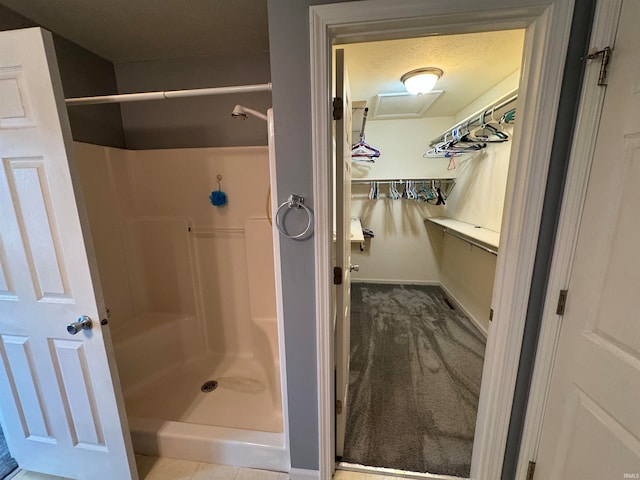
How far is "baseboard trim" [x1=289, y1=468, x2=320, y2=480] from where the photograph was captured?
Result: 1.34 m

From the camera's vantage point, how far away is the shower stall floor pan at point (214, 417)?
142cm

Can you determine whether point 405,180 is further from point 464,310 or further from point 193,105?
point 193,105

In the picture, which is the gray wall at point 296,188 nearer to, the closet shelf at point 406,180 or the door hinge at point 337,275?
the door hinge at point 337,275

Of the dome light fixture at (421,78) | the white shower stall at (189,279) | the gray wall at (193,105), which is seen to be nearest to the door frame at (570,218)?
the white shower stall at (189,279)

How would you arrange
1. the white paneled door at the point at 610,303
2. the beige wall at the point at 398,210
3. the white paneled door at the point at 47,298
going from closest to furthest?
1. the white paneled door at the point at 610,303
2. the white paneled door at the point at 47,298
3. the beige wall at the point at 398,210

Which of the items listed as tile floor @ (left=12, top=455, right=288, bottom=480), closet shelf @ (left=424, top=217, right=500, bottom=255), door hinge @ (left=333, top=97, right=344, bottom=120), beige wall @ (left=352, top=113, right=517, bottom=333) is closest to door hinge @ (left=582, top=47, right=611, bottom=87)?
door hinge @ (left=333, top=97, right=344, bottom=120)

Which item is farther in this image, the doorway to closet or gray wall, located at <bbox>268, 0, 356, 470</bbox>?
the doorway to closet

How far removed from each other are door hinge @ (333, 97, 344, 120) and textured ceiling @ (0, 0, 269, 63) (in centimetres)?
76

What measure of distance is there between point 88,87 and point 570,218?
2770mm

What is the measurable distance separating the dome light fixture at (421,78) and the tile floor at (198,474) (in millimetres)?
2750

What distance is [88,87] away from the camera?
174 cm

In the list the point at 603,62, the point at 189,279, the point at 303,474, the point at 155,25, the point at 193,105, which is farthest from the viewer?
the point at 189,279

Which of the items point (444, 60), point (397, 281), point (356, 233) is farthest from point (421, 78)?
point (397, 281)

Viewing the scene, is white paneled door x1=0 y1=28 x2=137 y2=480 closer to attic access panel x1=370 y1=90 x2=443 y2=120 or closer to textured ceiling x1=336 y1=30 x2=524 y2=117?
textured ceiling x1=336 y1=30 x2=524 y2=117
